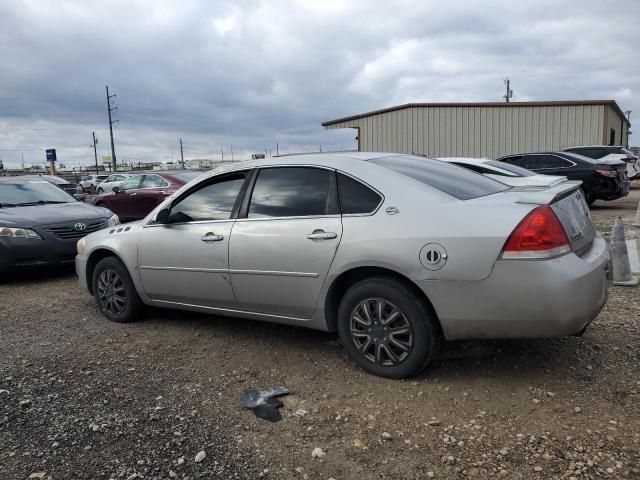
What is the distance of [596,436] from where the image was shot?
2.82m

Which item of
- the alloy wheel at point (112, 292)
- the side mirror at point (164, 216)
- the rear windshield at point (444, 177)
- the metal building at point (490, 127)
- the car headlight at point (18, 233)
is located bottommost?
the alloy wheel at point (112, 292)

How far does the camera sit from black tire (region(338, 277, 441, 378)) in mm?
3375

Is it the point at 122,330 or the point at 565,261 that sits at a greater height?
the point at 565,261

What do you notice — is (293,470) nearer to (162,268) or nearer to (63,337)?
(162,268)

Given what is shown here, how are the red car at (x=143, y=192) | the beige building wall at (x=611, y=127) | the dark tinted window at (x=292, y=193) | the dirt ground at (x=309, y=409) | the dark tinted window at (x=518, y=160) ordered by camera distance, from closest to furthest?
the dirt ground at (x=309, y=409) < the dark tinted window at (x=292, y=193) < the red car at (x=143, y=192) < the dark tinted window at (x=518, y=160) < the beige building wall at (x=611, y=127)

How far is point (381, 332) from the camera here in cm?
353

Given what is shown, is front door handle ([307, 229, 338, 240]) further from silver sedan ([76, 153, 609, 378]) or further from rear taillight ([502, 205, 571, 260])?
rear taillight ([502, 205, 571, 260])

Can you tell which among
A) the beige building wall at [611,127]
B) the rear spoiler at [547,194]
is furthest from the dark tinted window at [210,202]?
the beige building wall at [611,127]

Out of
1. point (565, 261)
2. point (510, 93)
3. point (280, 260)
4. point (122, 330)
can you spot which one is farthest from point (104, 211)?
point (510, 93)

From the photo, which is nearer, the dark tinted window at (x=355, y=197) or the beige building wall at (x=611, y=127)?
the dark tinted window at (x=355, y=197)

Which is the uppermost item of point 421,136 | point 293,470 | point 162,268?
point 421,136

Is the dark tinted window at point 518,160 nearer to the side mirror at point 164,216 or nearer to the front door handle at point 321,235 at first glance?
the side mirror at point 164,216

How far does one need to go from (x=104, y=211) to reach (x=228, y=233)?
4.75m

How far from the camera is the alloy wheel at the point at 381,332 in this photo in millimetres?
3459
